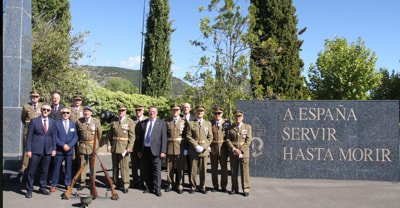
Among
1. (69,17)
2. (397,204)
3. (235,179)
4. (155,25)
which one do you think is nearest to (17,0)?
(235,179)

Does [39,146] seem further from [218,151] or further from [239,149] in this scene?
[239,149]

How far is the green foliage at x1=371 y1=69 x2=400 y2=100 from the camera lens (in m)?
34.6

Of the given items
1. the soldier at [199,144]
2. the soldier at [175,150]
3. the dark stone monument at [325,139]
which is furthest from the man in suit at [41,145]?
the dark stone monument at [325,139]

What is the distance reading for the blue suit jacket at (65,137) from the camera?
25.6 ft

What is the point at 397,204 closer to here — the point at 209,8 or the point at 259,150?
the point at 259,150

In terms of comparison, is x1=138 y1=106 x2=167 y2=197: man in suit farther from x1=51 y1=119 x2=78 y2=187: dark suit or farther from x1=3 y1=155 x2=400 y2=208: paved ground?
x1=51 y1=119 x2=78 y2=187: dark suit

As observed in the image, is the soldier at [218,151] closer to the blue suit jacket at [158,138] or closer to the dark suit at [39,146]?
the blue suit jacket at [158,138]

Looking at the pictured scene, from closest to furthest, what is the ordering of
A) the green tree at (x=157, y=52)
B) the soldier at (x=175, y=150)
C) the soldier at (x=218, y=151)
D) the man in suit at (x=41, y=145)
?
the man in suit at (x=41, y=145) → the soldier at (x=175, y=150) → the soldier at (x=218, y=151) → the green tree at (x=157, y=52)

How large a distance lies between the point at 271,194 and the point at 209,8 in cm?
645

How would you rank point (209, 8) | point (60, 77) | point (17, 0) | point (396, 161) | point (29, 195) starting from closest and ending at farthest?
point (29, 195) → point (396, 161) → point (17, 0) → point (209, 8) → point (60, 77)

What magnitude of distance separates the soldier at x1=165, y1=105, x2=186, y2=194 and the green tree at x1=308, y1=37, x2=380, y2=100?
74.2ft

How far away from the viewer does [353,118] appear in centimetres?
967

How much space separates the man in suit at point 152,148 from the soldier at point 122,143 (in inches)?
9.4

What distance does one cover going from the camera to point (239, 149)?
26.7 ft
